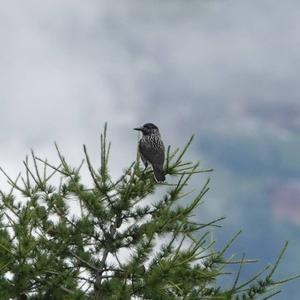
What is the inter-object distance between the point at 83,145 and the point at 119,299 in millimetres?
2392

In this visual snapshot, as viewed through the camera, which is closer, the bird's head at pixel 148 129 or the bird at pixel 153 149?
the bird at pixel 153 149

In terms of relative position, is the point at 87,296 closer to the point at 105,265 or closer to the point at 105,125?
the point at 105,265

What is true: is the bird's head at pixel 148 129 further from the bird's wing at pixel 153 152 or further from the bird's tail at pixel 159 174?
the bird's tail at pixel 159 174

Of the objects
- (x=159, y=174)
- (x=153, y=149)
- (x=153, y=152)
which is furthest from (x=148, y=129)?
(x=159, y=174)

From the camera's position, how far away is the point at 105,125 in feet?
32.7

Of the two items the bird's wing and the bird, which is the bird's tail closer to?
the bird

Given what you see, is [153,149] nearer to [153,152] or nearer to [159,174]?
[153,152]

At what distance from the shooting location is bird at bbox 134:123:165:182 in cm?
1178

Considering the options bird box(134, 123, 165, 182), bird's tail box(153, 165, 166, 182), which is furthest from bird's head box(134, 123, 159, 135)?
→ bird's tail box(153, 165, 166, 182)

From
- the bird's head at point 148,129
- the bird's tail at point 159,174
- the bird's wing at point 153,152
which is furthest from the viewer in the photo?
the bird's head at point 148,129

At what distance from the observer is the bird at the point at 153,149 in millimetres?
11781

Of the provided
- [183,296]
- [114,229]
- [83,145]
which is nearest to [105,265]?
[114,229]

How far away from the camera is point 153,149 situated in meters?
12.7

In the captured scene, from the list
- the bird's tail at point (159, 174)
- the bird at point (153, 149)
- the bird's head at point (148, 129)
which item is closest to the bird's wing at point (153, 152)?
the bird at point (153, 149)
